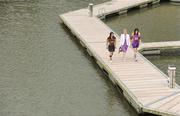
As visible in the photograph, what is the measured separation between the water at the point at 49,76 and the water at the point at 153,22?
17.0 feet

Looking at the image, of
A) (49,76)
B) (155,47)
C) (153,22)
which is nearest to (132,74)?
(49,76)

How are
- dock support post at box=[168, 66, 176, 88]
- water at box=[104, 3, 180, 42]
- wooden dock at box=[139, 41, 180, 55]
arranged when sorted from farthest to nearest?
water at box=[104, 3, 180, 42], wooden dock at box=[139, 41, 180, 55], dock support post at box=[168, 66, 176, 88]

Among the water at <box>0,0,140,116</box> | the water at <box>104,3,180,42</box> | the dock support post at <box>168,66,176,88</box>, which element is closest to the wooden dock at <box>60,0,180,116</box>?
the dock support post at <box>168,66,176,88</box>

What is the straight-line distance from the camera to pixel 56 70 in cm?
2930

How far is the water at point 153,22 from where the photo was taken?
3853cm

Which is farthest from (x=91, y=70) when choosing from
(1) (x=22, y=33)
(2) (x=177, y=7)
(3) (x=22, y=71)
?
(2) (x=177, y=7)

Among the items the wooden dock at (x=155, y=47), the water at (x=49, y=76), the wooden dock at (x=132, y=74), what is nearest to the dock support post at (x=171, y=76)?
the wooden dock at (x=132, y=74)

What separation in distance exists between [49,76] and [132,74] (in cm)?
464

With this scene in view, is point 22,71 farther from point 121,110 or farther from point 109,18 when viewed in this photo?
point 109,18

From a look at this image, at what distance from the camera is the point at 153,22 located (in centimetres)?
4212

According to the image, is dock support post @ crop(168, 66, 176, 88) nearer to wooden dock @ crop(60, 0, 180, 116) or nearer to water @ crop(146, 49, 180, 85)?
wooden dock @ crop(60, 0, 180, 116)

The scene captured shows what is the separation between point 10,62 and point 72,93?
6436 millimetres

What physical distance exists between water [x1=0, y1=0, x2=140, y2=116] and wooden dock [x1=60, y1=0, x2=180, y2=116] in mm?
605

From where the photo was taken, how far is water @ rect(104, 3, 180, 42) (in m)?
38.5
